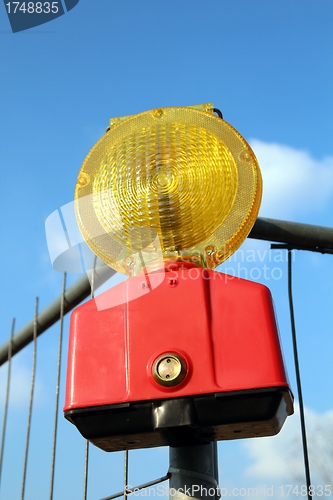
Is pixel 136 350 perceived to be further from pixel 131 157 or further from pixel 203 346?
pixel 131 157

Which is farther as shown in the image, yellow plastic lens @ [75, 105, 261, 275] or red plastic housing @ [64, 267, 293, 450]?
yellow plastic lens @ [75, 105, 261, 275]

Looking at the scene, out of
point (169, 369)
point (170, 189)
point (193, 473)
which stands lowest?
point (193, 473)

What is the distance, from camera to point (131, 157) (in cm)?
92

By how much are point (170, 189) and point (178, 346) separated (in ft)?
0.79

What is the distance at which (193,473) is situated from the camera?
803mm

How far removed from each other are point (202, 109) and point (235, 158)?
0.11 metres

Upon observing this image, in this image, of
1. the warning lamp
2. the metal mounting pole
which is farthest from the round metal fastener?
the metal mounting pole

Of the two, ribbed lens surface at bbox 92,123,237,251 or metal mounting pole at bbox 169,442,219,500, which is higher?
ribbed lens surface at bbox 92,123,237,251

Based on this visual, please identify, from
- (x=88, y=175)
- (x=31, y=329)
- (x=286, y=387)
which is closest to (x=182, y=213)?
(x=88, y=175)

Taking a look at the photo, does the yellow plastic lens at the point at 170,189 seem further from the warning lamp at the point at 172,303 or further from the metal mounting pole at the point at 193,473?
the metal mounting pole at the point at 193,473

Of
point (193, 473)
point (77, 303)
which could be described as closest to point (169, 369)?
point (193, 473)

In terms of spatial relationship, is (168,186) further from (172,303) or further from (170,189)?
(172,303)

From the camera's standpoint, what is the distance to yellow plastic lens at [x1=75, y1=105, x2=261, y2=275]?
0.89 metres

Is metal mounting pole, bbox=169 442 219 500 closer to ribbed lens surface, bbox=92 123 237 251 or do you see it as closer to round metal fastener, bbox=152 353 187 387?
round metal fastener, bbox=152 353 187 387
